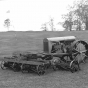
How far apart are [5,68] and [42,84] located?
11.0ft

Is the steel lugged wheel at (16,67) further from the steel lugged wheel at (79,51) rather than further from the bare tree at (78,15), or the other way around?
the bare tree at (78,15)

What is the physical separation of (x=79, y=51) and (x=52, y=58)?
4.75 ft

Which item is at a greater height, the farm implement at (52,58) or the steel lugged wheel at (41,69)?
the farm implement at (52,58)

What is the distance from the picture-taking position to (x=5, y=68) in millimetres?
9203

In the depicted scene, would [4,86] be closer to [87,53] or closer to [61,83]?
[61,83]

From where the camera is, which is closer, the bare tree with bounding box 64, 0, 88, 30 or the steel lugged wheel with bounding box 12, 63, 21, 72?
the steel lugged wheel with bounding box 12, 63, 21, 72

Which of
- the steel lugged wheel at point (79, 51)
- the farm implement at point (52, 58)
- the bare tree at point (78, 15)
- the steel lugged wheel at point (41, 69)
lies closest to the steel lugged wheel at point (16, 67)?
the farm implement at point (52, 58)

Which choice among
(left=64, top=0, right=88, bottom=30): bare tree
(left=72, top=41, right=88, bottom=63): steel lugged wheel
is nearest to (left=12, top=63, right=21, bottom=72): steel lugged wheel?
(left=72, top=41, right=88, bottom=63): steel lugged wheel

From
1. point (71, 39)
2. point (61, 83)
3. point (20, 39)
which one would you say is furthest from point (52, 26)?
point (61, 83)

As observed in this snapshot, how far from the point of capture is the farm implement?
26.0 ft

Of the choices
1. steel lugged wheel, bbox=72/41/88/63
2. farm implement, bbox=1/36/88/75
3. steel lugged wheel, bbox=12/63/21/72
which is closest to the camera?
farm implement, bbox=1/36/88/75

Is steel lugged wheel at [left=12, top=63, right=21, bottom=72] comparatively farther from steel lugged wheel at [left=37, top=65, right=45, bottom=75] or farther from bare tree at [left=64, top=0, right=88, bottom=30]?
bare tree at [left=64, top=0, right=88, bottom=30]

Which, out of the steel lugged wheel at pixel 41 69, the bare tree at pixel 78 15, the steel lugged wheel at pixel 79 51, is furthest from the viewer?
the bare tree at pixel 78 15

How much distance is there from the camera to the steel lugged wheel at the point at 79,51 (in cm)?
897
